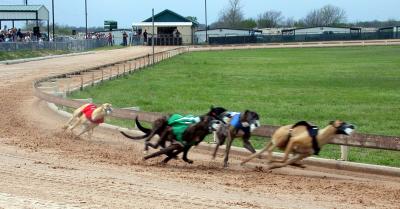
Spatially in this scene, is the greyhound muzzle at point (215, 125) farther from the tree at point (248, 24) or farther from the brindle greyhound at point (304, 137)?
→ the tree at point (248, 24)

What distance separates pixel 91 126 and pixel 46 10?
215ft

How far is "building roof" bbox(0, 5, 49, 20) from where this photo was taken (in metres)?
72.4

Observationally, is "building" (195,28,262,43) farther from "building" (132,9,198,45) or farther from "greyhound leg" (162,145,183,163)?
"greyhound leg" (162,145,183,163)

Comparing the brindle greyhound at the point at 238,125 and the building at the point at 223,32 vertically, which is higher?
the building at the point at 223,32

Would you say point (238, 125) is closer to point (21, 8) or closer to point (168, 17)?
point (21, 8)

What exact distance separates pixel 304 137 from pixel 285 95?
14.9 meters

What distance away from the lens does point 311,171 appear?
10.8 metres

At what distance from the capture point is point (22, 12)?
72688 millimetres

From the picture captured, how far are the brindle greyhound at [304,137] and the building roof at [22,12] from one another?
65.0 m

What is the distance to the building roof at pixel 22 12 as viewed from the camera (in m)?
72.4

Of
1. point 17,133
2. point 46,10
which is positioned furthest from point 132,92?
point 46,10

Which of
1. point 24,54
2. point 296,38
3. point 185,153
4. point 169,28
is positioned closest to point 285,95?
point 185,153

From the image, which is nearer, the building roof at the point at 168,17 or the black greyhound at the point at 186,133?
the black greyhound at the point at 186,133

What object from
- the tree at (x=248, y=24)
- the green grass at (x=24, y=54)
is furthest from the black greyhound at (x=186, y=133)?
the tree at (x=248, y=24)
